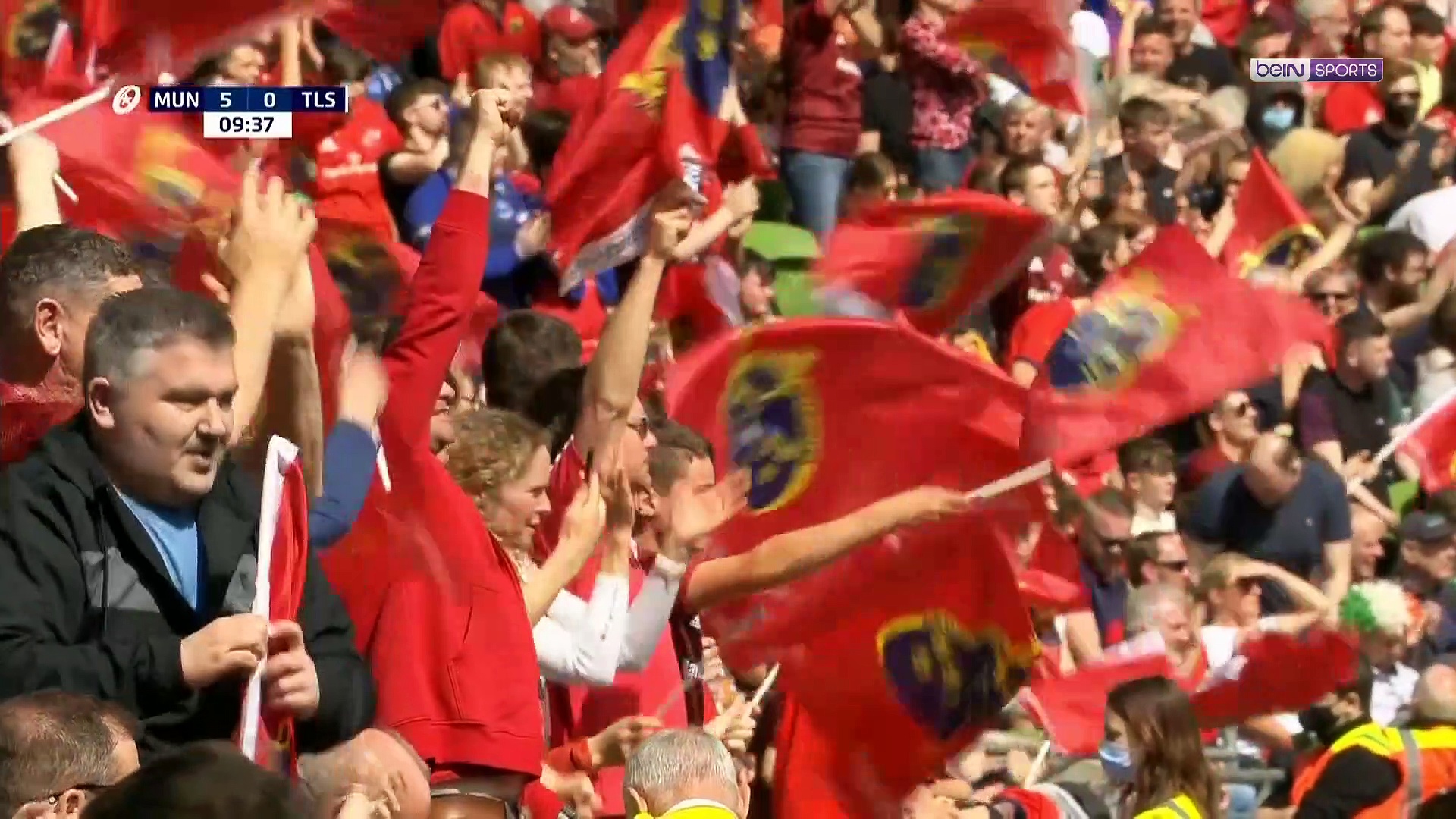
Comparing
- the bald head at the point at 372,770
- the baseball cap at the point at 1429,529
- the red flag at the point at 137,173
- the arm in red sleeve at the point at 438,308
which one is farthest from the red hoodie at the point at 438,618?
the baseball cap at the point at 1429,529

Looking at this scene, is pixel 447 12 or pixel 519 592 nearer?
pixel 519 592

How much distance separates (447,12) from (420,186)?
1.16 meters

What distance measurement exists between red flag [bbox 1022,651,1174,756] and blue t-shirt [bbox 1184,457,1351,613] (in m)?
2.27

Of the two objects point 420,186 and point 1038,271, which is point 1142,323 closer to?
point 420,186

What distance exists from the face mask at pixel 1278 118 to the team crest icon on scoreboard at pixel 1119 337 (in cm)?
687

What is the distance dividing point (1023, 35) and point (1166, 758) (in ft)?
10.1

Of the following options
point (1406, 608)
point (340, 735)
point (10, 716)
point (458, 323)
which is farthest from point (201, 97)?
point (1406, 608)

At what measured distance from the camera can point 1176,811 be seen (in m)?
6.88

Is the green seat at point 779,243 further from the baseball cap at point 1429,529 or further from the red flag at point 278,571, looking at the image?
the red flag at point 278,571

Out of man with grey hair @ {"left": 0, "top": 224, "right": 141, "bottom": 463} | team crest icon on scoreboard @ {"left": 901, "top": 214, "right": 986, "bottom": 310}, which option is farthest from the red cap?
man with grey hair @ {"left": 0, "top": 224, "right": 141, "bottom": 463}

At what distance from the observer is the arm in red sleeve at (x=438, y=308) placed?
5441mm

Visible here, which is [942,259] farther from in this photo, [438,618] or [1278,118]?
[1278,118]

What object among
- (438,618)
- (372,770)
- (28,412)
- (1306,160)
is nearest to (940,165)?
(1306,160)

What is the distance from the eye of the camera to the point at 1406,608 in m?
9.59
